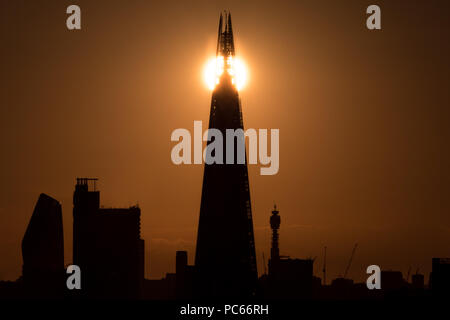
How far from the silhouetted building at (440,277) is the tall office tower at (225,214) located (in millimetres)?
29308

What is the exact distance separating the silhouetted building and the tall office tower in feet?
96.2

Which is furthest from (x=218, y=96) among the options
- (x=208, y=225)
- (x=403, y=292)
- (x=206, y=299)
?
(x=403, y=292)

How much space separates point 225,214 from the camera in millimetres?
181500

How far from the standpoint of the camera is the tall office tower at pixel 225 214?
18012cm

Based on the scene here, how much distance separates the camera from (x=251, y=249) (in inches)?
7283

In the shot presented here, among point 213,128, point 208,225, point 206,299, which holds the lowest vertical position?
point 206,299

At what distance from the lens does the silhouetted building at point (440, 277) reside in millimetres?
172375

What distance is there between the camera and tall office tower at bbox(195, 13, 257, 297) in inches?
7092

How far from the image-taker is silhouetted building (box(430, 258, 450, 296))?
17238 centimetres

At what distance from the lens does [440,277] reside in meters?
179

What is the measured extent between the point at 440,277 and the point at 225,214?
35786 mm
